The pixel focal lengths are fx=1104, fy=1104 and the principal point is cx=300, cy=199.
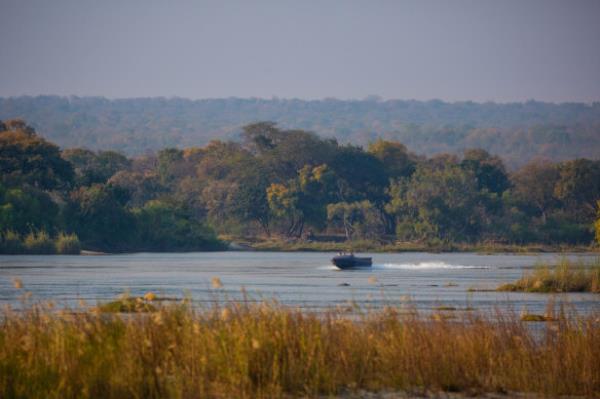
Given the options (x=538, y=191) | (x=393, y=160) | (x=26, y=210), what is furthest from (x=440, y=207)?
(x=26, y=210)

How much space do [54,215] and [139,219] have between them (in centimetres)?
1378

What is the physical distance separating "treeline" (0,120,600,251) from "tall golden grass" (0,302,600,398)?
299ft

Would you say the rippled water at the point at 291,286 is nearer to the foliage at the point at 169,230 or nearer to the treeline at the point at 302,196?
the treeline at the point at 302,196

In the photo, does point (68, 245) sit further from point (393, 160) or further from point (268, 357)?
point (268, 357)

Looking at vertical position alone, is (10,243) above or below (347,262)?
above

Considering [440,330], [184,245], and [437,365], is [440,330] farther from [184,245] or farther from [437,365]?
[184,245]

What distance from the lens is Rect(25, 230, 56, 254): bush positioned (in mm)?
100062

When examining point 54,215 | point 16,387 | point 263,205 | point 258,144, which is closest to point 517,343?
point 16,387

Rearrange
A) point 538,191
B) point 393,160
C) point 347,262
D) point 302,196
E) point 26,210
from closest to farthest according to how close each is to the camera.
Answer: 1. point 347,262
2. point 26,210
3. point 302,196
4. point 538,191
5. point 393,160

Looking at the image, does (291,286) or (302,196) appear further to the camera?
(302,196)

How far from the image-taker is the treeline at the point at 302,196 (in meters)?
114

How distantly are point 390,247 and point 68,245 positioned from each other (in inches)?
1599

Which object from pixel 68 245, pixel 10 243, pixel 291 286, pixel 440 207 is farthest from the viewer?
pixel 440 207

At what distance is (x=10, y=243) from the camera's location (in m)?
99.9
